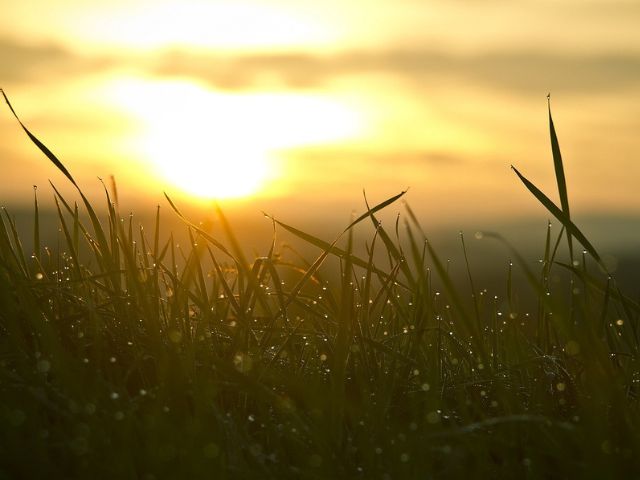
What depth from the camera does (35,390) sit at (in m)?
1.63

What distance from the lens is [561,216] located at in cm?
212

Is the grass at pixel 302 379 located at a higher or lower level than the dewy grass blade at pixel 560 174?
lower

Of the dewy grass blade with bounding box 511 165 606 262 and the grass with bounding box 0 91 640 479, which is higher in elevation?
the dewy grass blade with bounding box 511 165 606 262

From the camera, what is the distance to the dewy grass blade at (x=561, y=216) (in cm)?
208

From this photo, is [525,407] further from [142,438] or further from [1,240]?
[1,240]

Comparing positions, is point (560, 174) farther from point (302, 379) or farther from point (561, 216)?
point (302, 379)

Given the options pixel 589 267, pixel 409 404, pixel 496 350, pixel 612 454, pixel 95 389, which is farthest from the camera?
pixel 589 267

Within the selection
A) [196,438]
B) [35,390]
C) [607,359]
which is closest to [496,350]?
[607,359]

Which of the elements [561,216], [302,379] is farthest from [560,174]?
[302,379]

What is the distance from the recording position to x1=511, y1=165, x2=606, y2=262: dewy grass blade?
2.08m

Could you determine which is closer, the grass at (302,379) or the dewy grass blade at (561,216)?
the grass at (302,379)

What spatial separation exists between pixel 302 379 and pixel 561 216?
2.54 feet

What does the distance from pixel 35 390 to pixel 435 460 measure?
0.80 metres

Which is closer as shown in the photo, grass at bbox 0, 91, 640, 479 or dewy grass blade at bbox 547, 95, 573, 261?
grass at bbox 0, 91, 640, 479
